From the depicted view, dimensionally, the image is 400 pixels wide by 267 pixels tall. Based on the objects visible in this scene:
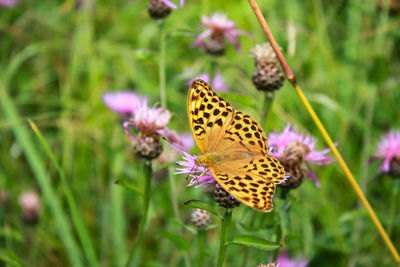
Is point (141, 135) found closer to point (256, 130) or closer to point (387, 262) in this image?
point (256, 130)

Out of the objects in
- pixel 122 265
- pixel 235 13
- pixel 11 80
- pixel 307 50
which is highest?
pixel 235 13

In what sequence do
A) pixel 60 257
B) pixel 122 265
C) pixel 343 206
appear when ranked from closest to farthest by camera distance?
pixel 122 265 → pixel 60 257 → pixel 343 206

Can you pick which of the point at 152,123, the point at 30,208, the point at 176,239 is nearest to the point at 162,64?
the point at 152,123

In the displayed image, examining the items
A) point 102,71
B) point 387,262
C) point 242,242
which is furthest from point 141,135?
point 102,71

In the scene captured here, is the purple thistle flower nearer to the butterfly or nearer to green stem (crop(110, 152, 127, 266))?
the butterfly

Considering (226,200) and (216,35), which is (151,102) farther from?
(226,200)

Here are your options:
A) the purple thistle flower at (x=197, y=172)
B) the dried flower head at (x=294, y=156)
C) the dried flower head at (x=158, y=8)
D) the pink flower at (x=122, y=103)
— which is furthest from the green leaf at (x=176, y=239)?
the pink flower at (x=122, y=103)

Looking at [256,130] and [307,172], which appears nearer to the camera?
[256,130]
